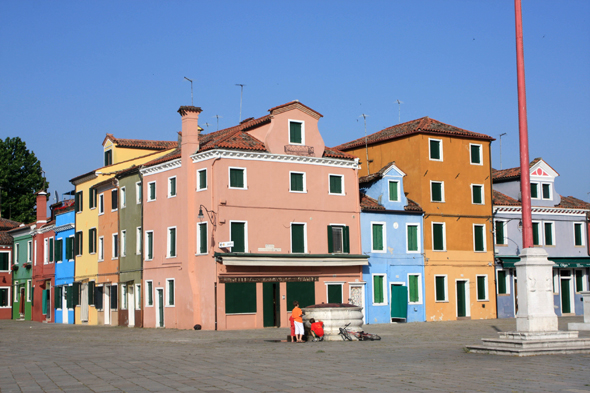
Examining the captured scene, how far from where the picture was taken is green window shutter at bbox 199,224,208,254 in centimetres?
3766

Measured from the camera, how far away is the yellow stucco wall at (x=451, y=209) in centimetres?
4422

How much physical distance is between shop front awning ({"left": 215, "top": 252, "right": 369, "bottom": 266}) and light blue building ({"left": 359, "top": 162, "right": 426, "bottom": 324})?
1553 millimetres

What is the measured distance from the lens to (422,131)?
44219 millimetres

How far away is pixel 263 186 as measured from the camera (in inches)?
1518

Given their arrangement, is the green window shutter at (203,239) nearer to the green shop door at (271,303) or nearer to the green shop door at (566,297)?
the green shop door at (271,303)

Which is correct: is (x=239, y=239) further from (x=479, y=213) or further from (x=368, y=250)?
(x=479, y=213)

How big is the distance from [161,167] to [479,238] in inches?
785

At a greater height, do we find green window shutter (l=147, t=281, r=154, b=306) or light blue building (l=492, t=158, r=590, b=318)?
light blue building (l=492, t=158, r=590, b=318)

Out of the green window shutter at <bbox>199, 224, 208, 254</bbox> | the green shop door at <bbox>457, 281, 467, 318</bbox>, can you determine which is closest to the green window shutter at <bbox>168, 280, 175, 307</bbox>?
the green window shutter at <bbox>199, 224, 208, 254</bbox>

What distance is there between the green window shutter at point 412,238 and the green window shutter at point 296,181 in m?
7.94

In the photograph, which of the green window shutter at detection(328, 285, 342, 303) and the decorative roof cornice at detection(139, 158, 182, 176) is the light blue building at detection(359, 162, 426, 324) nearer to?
the green window shutter at detection(328, 285, 342, 303)

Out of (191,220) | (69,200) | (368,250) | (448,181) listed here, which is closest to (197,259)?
(191,220)

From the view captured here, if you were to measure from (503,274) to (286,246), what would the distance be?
52.3 feet

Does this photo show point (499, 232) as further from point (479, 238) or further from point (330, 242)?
point (330, 242)
